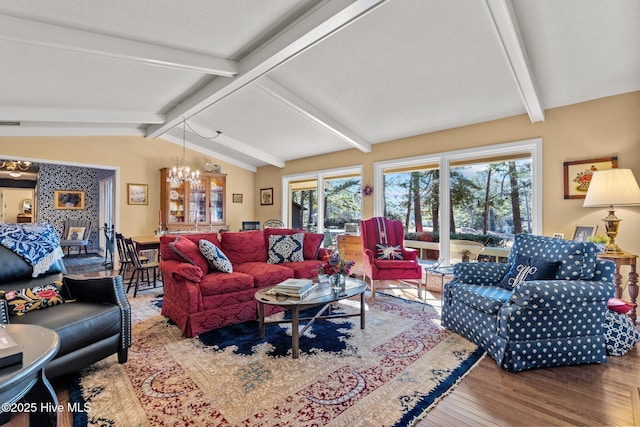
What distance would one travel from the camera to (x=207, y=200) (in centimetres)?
656

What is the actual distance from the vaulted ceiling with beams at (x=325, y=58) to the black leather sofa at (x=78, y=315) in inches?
70.9

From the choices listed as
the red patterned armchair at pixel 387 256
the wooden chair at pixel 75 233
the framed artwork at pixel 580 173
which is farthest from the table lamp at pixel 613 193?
the wooden chair at pixel 75 233

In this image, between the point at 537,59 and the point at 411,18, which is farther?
the point at 537,59

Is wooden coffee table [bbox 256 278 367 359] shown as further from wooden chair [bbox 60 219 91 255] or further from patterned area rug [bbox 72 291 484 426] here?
wooden chair [bbox 60 219 91 255]

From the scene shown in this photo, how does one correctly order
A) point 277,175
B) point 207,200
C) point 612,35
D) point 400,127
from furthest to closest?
point 277,175 → point 207,200 → point 400,127 → point 612,35

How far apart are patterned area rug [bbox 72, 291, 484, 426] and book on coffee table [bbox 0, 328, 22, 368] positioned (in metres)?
0.74

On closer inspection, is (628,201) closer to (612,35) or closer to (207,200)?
(612,35)

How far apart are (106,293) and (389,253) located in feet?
10.4

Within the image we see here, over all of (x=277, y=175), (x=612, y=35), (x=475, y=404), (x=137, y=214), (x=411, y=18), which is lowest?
(x=475, y=404)

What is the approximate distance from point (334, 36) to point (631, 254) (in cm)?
350

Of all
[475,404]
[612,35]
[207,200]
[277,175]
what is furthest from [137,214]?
[612,35]

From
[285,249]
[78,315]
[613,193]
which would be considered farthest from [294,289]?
[613,193]

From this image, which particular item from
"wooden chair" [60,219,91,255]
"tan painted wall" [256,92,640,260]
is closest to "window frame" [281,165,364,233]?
"tan painted wall" [256,92,640,260]

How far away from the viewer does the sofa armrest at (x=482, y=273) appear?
290cm
